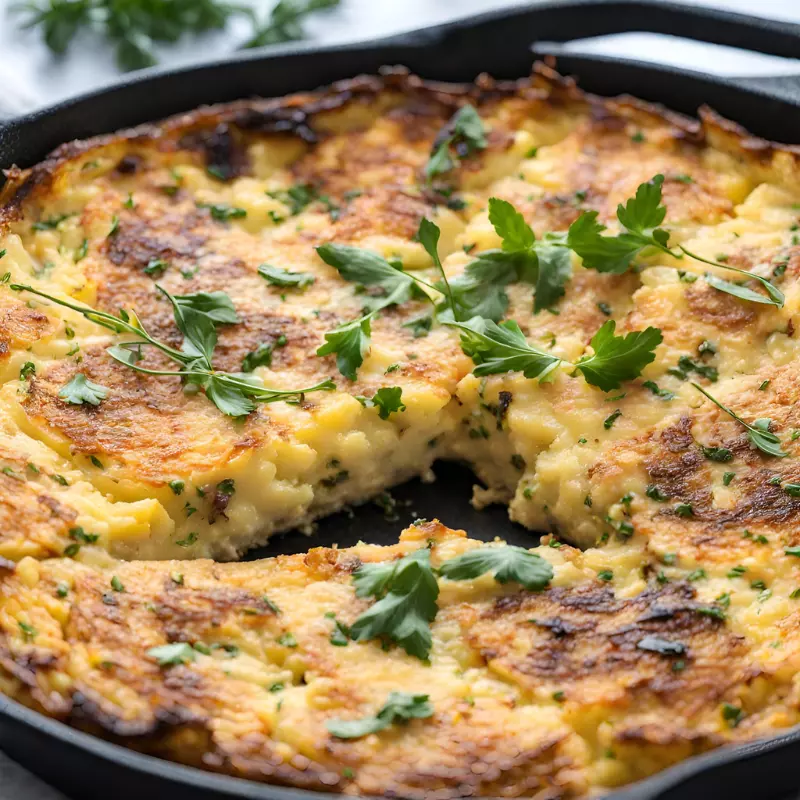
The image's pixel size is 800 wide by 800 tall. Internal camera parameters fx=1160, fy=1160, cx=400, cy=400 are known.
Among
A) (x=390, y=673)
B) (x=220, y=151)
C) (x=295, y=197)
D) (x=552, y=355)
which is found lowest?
(x=390, y=673)

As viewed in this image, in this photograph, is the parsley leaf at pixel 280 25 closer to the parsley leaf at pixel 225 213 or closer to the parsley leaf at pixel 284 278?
the parsley leaf at pixel 225 213

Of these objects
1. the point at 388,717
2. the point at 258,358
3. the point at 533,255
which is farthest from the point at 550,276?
the point at 388,717

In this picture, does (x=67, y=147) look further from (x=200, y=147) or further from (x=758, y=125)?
(x=758, y=125)

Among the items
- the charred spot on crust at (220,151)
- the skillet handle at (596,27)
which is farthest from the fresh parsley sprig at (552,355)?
the skillet handle at (596,27)

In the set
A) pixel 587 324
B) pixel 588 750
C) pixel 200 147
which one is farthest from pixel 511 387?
pixel 200 147

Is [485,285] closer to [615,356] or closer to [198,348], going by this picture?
[615,356]

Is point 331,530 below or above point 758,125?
below
